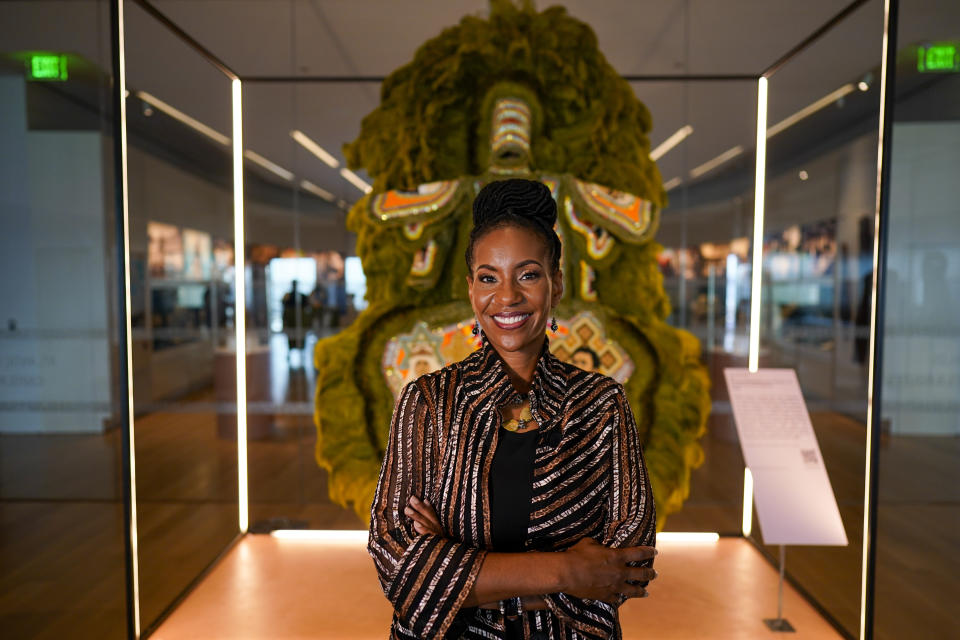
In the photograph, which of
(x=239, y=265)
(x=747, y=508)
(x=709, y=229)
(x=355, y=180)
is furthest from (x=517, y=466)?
(x=709, y=229)

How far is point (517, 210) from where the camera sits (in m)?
1.08

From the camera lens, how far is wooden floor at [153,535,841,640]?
7.89 ft

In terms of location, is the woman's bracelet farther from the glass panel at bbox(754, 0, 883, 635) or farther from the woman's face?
the glass panel at bbox(754, 0, 883, 635)

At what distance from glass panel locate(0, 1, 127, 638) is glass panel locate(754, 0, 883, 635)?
4.57 meters

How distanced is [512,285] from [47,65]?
485 centimetres

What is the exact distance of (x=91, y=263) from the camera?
5.14m

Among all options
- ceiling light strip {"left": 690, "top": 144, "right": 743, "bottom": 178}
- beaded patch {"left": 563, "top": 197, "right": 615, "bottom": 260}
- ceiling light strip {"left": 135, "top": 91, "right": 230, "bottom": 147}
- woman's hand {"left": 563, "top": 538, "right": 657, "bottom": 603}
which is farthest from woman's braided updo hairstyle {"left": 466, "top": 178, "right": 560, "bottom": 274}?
ceiling light strip {"left": 690, "top": 144, "right": 743, "bottom": 178}

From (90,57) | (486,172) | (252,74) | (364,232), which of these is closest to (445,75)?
(486,172)

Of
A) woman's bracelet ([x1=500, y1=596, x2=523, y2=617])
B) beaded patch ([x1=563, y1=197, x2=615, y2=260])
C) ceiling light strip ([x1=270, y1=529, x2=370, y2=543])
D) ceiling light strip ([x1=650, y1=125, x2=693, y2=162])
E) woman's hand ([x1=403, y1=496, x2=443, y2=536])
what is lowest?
ceiling light strip ([x1=270, y1=529, x2=370, y2=543])

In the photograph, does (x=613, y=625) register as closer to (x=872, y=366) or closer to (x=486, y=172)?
(x=872, y=366)

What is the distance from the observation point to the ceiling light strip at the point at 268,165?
362 cm

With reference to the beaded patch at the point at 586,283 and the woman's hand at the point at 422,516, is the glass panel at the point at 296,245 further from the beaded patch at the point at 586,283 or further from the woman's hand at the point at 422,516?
the woman's hand at the point at 422,516

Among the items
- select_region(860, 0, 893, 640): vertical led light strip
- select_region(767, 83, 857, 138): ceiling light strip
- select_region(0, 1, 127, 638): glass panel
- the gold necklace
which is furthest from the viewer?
select_region(0, 1, 127, 638): glass panel

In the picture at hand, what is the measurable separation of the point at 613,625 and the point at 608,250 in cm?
182
